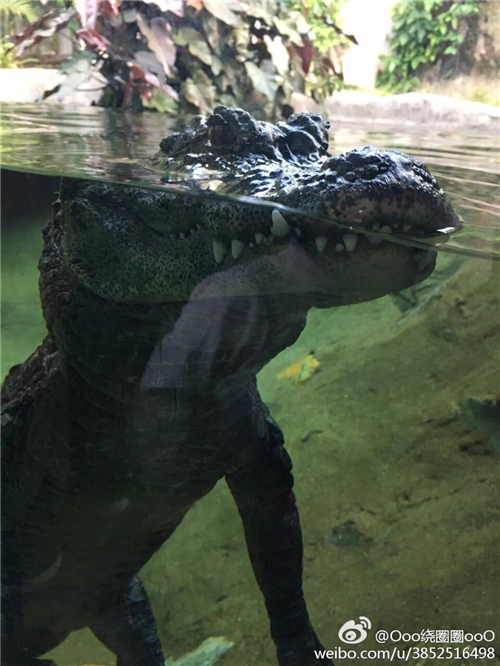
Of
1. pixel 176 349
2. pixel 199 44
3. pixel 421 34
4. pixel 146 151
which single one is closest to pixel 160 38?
pixel 199 44

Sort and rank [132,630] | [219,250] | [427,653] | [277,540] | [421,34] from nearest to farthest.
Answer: [219,250] → [427,653] → [421,34] → [277,540] → [132,630]

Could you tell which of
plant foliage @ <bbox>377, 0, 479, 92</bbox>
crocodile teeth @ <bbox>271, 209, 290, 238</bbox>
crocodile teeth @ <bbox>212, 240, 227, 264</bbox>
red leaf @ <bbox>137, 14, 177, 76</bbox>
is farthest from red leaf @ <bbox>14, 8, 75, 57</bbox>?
crocodile teeth @ <bbox>271, 209, 290, 238</bbox>

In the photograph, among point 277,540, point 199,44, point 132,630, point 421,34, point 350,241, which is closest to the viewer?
point 350,241

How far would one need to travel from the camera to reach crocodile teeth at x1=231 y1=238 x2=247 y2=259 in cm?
173

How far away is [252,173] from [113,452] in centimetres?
115

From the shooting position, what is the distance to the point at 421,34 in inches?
98.7

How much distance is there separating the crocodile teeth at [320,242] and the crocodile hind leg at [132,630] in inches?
79.4

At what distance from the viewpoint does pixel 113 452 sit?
2.40 meters

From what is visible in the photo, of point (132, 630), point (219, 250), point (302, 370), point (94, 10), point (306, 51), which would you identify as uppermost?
point (94, 10)

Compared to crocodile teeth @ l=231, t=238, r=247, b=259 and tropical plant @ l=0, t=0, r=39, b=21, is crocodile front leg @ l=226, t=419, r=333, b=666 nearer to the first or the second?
crocodile teeth @ l=231, t=238, r=247, b=259

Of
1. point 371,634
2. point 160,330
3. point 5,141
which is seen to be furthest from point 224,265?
point 5,141

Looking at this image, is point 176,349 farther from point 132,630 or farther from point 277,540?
point 132,630

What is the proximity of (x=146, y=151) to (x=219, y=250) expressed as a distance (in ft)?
4.33

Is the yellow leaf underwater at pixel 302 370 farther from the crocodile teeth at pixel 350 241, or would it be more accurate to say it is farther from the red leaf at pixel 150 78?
the crocodile teeth at pixel 350 241
